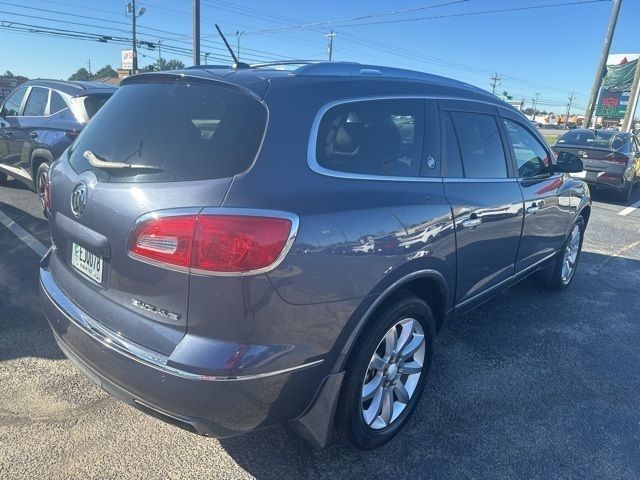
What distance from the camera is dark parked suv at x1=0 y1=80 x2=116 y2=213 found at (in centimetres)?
629

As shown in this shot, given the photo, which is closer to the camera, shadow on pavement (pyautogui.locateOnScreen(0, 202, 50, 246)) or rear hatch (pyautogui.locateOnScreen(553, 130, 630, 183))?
shadow on pavement (pyautogui.locateOnScreen(0, 202, 50, 246))

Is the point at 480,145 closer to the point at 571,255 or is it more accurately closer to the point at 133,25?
the point at 571,255

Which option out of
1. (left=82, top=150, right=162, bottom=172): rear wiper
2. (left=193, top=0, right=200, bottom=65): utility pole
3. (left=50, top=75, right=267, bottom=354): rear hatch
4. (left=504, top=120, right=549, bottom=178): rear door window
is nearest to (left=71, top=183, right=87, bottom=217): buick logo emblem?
(left=50, top=75, right=267, bottom=354): rear hatch

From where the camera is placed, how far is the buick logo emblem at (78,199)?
2131mm

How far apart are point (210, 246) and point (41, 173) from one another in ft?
19.0

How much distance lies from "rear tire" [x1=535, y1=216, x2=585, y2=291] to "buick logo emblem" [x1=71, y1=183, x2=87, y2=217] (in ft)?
13.4

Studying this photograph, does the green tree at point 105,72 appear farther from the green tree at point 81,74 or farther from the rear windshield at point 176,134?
the rear windshield at point 176,134

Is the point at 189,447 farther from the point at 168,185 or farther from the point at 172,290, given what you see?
the point at 168,185

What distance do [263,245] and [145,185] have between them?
551 millimetres

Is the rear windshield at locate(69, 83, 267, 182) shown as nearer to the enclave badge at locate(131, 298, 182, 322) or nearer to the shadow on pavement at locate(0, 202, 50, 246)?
the enclave badge at locate(131, 298, 182, 322)

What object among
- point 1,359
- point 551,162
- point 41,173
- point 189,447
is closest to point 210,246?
point 189,447

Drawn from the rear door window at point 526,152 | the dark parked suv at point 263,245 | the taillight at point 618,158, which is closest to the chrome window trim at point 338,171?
the dark parked suv at point 263,245

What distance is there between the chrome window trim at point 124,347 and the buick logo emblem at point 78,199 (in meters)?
0.44

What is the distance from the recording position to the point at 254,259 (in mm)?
1766
